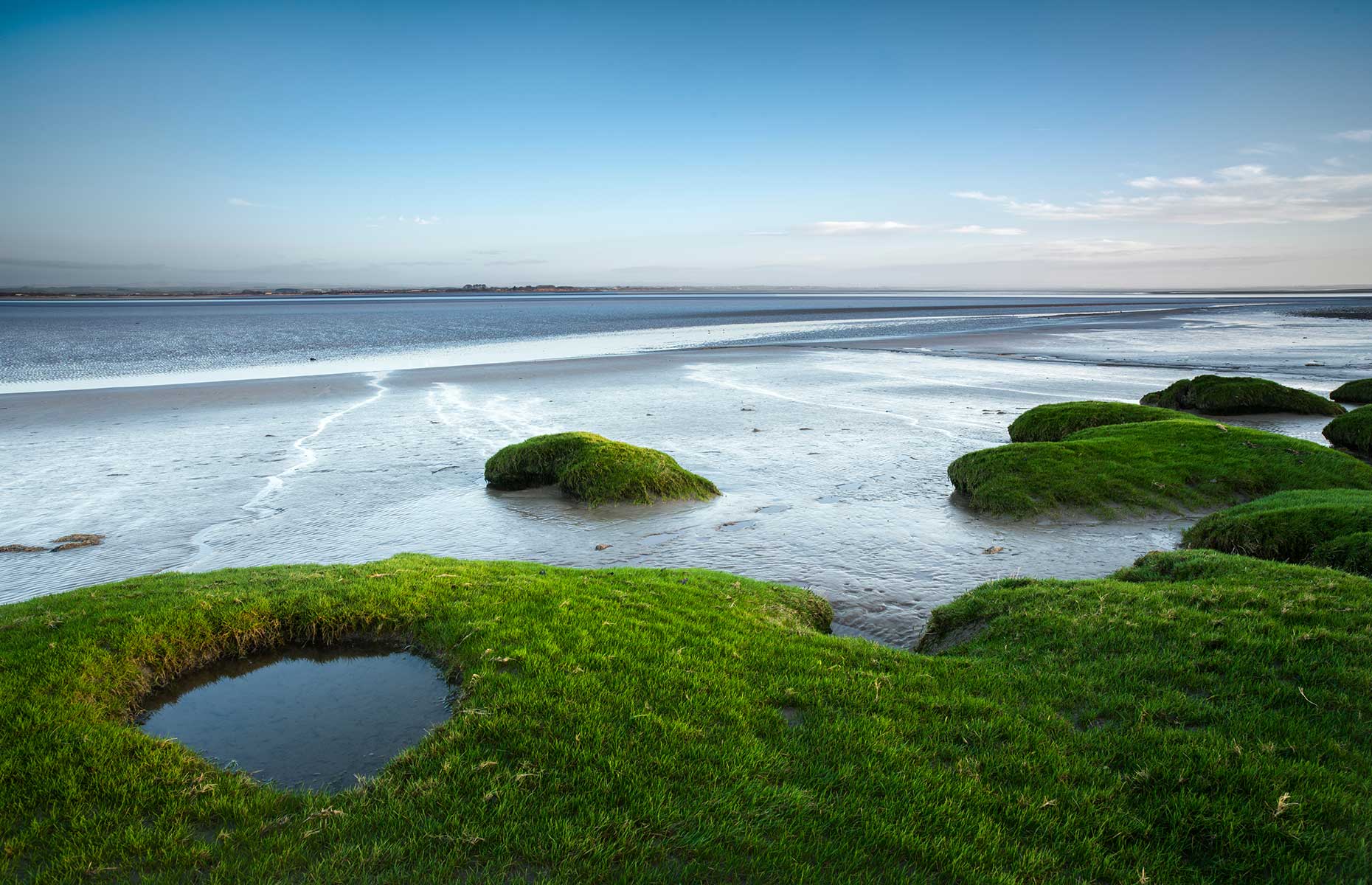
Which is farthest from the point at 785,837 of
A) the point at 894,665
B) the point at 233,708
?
the point at 233,708

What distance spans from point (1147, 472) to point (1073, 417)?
22.2 ft

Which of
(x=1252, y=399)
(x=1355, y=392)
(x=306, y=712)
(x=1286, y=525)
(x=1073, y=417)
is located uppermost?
(x=1355, y=392)

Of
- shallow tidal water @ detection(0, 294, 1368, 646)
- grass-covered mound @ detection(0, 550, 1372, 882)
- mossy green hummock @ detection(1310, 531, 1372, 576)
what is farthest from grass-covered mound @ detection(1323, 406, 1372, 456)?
grass-covered mound @ detection(0, 550, 1372, 882)

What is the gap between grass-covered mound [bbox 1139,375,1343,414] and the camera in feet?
94.5

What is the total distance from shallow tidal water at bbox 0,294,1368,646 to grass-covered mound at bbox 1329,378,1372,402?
5.68m

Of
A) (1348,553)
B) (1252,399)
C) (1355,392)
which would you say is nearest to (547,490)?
(1348,553)

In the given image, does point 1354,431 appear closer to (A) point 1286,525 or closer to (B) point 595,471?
(A) point 1286,525

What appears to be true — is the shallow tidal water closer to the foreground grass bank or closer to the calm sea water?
the foreground grass bank

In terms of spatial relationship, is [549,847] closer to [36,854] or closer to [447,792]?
[447,792]

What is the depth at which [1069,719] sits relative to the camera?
684cm

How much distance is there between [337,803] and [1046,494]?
15586 millimetres

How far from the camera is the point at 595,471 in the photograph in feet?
60.7

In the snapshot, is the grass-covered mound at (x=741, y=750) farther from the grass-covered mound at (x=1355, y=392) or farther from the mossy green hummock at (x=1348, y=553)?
the grass-covered mound at (x=1355, y=392)

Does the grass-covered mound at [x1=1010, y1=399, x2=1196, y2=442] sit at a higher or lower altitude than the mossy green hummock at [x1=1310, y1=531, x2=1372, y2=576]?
higher
